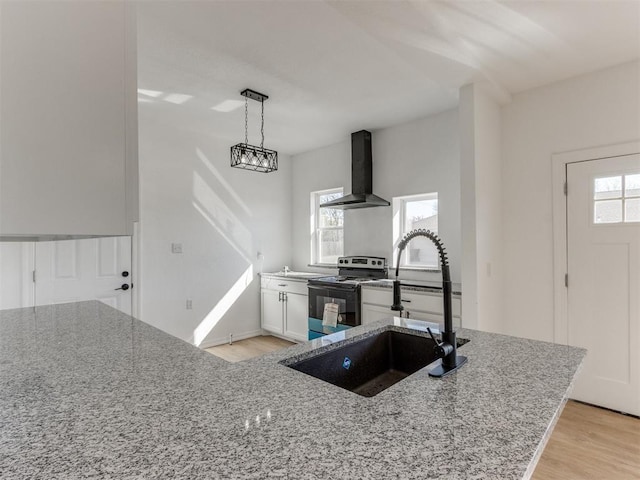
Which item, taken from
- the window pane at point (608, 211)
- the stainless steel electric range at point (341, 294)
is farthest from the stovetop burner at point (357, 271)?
the window pane at point (608, 211)

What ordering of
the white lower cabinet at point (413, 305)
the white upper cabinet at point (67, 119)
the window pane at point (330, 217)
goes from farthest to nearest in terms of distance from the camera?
the window pane at point (330, 217) → the white lower cabinet at point (413, 305) → the white upper cabinet at point (67, 119)

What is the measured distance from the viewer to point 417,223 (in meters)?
3.76

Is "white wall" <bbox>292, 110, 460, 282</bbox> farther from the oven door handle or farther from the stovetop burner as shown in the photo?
the oven door handle

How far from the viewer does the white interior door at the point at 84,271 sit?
10.2 feet

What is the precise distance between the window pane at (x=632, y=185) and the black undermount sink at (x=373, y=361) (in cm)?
206

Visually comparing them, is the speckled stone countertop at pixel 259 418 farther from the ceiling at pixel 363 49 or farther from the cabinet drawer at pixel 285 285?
the cabinet drawer at pixel 285 285

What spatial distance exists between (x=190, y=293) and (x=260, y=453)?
3.75 metres

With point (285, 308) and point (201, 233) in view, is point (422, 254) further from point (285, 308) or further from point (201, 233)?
point (201, 233)

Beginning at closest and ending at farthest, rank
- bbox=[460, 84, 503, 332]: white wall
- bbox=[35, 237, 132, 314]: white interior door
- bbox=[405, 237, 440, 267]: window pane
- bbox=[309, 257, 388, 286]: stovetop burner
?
bbox=[460, 84, 503, 332]: white wall → bbox=[35, 237, 132, 314]: white interior door → bbox=[405, 237, 440, 267]: window pane → bbox=[309, 257, 388, 286]: stovetop burner

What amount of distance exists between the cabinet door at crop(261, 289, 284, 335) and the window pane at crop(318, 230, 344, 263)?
2.77 ft

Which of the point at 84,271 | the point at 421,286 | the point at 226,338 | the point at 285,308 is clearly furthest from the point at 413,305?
the point at 84,271

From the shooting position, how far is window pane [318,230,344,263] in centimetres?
460

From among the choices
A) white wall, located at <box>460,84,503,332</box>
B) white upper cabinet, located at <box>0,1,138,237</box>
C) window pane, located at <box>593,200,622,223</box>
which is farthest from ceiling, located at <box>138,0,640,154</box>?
white upper cabinet, located at <box>0,1,138,237</box>

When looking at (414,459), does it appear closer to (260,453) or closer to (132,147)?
(260,453)
